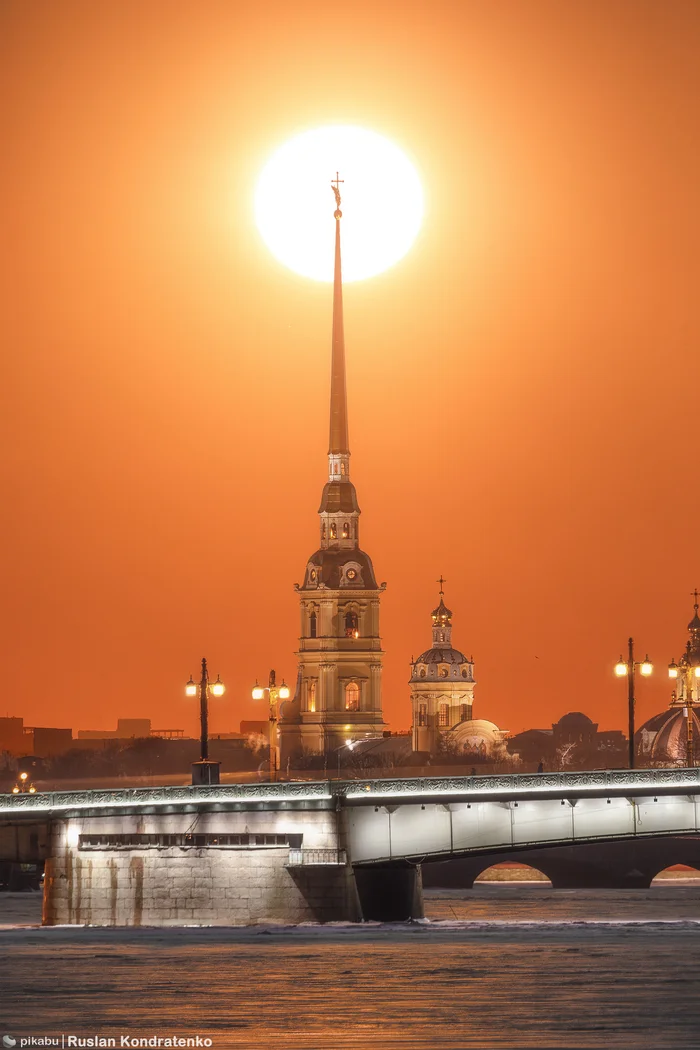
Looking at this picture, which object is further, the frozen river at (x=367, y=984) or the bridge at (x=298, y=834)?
the bridge at (x=298, y=834)

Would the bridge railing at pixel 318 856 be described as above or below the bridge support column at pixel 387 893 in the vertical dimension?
above

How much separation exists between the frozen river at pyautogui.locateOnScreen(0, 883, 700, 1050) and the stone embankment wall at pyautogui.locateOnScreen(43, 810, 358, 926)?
1205 mm

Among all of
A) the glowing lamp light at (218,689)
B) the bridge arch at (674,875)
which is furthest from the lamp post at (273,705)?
the bridge arch at (674,875)

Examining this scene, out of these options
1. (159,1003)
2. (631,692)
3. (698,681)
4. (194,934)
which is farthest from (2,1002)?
(698,681)

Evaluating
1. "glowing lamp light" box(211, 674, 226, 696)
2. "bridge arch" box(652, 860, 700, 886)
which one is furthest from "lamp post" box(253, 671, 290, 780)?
"bridge arch" box(652, 860, 700, 886)

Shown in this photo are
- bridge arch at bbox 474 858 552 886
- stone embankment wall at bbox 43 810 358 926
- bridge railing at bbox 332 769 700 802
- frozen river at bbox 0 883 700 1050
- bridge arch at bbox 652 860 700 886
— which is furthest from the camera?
bridge arch at bbox 474 858 552 886

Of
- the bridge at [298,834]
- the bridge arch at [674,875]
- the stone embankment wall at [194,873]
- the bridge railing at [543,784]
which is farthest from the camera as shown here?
the bridge arch at [674,875]

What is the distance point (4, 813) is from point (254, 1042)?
3033 centimetres

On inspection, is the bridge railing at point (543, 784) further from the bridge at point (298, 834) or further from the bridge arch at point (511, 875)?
the bridge arch at point (511, 875)

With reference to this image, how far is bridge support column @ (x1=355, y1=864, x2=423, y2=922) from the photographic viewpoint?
79.5 metres

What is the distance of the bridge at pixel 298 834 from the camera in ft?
253

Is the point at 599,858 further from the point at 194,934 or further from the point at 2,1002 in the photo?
the point at 2,1002

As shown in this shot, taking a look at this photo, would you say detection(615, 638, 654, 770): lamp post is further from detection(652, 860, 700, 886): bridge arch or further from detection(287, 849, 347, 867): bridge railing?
detection(652, 860, 700, 886): bridge arch

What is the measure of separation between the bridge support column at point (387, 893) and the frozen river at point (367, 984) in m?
1.06
